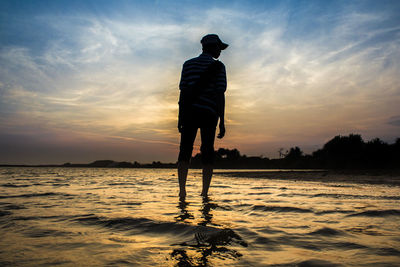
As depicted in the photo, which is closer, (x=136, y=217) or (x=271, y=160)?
(x=136, y=217)

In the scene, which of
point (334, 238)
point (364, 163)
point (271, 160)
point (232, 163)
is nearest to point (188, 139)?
point (334, 238)

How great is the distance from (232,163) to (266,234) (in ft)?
387

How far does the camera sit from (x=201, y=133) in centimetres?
450

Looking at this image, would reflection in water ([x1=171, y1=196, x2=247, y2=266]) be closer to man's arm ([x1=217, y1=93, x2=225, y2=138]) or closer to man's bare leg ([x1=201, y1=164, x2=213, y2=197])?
man's bare leg ([x1=201, y1=164, x2=213, y2=197])

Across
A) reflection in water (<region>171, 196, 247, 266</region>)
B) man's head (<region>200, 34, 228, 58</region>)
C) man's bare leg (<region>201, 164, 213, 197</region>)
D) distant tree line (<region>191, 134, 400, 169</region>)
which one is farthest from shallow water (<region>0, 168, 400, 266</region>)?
distant tree line (<region>191, 134, 400, 169</region>)

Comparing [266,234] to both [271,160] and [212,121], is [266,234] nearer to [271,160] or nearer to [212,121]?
[212,121]

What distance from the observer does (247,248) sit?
1.50m

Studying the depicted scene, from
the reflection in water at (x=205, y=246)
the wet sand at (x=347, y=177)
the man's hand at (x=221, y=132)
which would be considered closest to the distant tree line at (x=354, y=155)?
the wet sand at (x=347, y=177)

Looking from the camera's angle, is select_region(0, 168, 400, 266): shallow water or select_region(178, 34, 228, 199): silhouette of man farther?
select_region(178, 34, 228, 199): silhouette of man

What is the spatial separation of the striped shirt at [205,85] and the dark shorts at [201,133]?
0.14 metres

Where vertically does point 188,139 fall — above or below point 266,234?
above

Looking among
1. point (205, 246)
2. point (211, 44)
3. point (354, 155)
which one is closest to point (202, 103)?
point (211, 44)

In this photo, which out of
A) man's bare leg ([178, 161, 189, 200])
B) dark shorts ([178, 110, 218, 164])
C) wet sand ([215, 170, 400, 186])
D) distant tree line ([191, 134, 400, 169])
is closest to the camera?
man's bare leg ([178, 161, 189, 200])

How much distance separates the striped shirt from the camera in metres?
4.29
